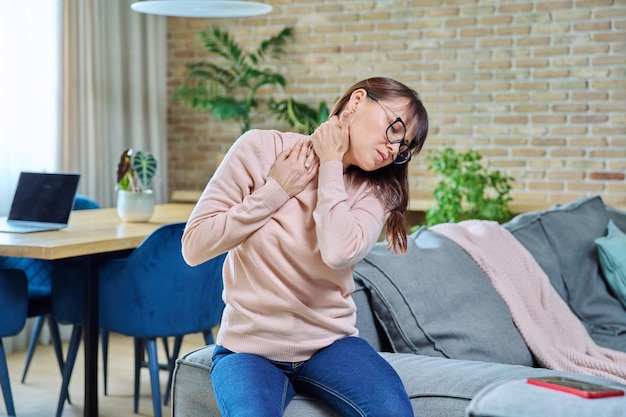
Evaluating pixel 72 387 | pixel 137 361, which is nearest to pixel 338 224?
pixel 137 361

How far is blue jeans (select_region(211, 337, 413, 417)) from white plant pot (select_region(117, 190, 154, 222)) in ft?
6.56

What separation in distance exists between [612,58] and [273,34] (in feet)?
6.91

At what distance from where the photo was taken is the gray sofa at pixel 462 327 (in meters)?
1.39

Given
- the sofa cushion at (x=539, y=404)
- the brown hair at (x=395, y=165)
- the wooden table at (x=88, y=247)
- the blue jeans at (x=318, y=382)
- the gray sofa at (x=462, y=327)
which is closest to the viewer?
the sofa cushion at (x=539, y=404)

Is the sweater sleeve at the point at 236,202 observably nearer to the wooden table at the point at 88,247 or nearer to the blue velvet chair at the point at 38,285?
the wooden table at the point at 88,247

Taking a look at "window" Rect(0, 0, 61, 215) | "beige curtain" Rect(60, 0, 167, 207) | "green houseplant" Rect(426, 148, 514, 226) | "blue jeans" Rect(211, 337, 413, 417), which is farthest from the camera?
"beige curtain" Rect(60, 0, 167, 207)

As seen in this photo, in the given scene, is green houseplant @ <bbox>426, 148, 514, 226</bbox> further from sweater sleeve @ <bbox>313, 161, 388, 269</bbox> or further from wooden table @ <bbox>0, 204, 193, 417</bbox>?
sweater sleeve @ <bbox>313, 161, 388, 269</bbox>

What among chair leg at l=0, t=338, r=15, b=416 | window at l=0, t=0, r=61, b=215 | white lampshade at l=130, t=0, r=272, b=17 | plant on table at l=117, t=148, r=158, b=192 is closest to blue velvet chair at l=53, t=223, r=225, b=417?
chair leg at l=0, t=338, r=15, b=416

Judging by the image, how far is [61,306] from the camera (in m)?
3.45

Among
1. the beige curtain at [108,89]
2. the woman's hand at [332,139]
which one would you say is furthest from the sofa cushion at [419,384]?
the beige curtain at [108,89]

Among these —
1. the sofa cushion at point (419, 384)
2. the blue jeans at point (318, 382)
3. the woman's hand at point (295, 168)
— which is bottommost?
the sofa cushion at point (419, 384)

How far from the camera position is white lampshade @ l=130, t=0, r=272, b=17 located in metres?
4.26

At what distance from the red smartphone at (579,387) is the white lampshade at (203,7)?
10.5ft

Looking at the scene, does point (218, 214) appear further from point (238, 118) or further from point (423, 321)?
point (238, 118)
